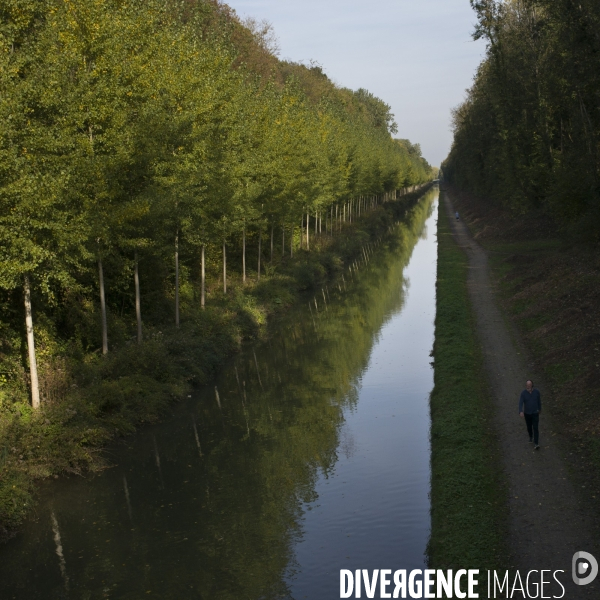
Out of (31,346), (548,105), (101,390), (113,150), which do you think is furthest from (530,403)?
(548,105)

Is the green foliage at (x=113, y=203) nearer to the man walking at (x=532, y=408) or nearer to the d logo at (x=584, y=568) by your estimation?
the man walking at (x=532, y=408)

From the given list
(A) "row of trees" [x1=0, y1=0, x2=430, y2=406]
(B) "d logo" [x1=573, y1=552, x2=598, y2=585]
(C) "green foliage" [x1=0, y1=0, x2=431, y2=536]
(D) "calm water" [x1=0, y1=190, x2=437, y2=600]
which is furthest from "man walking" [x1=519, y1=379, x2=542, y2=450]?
(A) "row of trees" [x1=0, y1=0, x2=430, y2=406]

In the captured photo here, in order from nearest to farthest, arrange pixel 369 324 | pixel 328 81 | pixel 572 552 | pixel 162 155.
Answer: pixel 572 552, pixel 162 155, pixel 369 324, pixel 328 81

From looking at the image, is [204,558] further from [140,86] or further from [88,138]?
[140,86]

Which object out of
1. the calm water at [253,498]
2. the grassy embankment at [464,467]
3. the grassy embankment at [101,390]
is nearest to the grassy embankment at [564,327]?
the grassy embankment at [464,467]

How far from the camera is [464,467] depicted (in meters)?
16.5

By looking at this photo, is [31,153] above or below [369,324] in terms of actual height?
above

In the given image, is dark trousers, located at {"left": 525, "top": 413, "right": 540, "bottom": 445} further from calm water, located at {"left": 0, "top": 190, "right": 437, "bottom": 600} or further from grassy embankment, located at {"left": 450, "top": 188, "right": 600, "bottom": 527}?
calm water, located at {"left": 0, "top": 190, "right": 437, "bottom": 600}

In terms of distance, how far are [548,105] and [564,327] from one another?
26.3 meters

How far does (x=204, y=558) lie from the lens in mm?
14391

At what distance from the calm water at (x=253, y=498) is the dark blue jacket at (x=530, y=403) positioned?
2.95m

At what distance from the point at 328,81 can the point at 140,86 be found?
384 ft

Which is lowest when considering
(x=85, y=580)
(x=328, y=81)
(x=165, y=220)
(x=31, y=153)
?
(x=85, y=580)

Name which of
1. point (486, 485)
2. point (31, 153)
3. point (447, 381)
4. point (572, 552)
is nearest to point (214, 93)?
point (31, 153)
